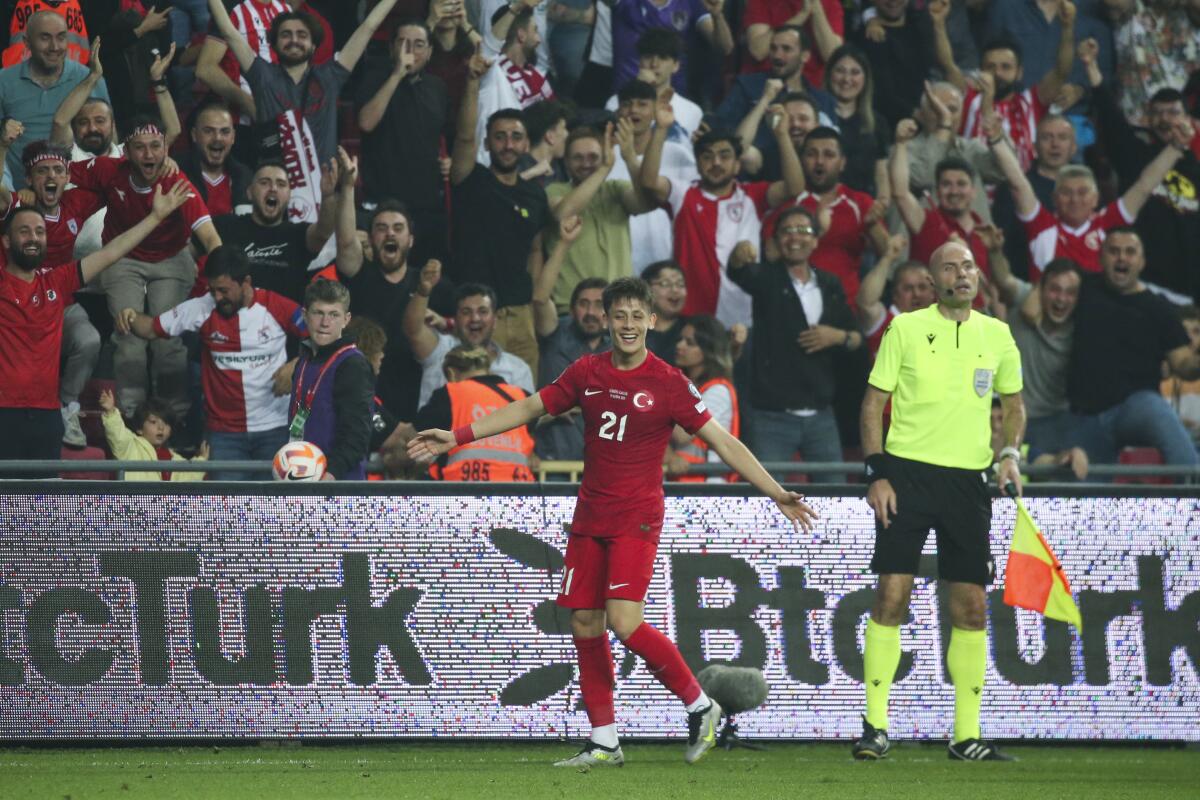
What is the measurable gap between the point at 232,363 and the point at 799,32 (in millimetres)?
5621

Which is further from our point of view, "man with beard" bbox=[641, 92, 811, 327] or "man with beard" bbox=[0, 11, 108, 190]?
"man with beard" bbox=[641, 92, 811, 327]

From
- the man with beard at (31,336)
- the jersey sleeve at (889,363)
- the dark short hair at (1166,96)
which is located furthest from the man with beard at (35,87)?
the dark short hair at (1166,96)

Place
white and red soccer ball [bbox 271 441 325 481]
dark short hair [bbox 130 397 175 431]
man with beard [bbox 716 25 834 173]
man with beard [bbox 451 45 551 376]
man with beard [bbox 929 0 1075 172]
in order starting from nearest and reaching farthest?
white and red soccer ball [bbox 271 441 325 481] < dark short hair [bbox 130 397 175 431] < man with beard [bbox 451 45 551 376] < man with beard [bbox 716 25 834 173] < man with beard [bbox 929 0 1075 172]

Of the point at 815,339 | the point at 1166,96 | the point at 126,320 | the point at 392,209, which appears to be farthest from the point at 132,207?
the point at 1166,96

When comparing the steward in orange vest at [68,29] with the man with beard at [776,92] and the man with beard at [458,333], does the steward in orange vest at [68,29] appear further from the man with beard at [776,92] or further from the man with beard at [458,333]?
the man with beard at [776,92]

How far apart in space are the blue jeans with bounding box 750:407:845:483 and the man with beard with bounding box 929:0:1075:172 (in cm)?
350

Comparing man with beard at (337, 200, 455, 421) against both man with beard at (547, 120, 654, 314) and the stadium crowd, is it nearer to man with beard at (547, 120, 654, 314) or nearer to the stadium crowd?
the stadium crowd

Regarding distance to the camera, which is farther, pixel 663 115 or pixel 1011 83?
pixel 1011 83

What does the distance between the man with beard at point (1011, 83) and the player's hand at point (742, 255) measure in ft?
9.82

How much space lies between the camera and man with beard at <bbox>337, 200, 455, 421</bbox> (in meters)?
11.0

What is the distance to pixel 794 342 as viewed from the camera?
11.4 m

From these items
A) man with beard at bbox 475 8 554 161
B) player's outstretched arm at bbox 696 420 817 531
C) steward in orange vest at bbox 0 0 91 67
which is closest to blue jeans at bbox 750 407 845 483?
man with beard at bbox 475 8 554 161

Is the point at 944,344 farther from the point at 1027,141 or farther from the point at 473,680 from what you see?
the point at 1027,141

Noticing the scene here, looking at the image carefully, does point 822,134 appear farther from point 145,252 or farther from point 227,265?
point 145,252
